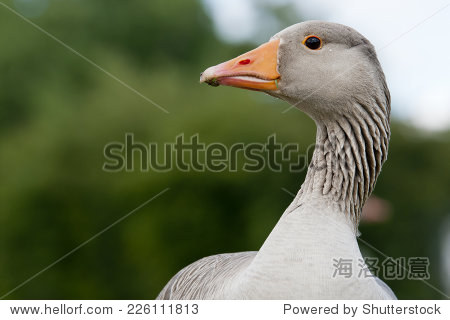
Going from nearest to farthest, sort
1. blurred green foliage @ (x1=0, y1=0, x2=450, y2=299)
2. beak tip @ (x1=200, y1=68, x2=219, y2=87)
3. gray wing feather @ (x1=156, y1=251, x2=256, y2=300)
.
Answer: beak tip @ (x1=200, y1=68, x2=219, y2=87)
gray wing feather @ (x1=156, y1=251, x2=256, y2=300)
blurred green foliage @ (x1=0, y1=0, x2=450, y2=299)

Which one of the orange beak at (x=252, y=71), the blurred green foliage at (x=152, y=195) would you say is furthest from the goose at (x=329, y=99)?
the blurred green foliage at (x=152, y=195)

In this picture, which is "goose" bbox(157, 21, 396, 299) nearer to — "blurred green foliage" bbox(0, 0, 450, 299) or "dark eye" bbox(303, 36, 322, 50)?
"dark eye" bbox(303, 36, 322, 50)

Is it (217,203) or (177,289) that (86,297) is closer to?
(217,203)

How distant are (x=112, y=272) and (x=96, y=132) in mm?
2928

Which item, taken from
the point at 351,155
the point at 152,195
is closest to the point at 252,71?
the point at 351,155

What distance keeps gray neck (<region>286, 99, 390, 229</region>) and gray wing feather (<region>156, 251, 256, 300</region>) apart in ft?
1.76

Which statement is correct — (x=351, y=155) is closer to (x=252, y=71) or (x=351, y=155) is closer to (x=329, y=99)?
(x=329, y=99)

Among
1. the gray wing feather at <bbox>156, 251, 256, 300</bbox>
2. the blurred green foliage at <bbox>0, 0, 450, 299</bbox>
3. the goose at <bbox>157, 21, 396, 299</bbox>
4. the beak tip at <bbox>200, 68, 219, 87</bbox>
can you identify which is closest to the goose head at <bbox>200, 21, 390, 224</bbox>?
the goose at <bbox>157, 21, 396, 299</bbox>

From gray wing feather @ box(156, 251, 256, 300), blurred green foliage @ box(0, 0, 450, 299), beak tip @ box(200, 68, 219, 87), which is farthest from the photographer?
blurred green foliage @ box(0, 0, 450, 299)

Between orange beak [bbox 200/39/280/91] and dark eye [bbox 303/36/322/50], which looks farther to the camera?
dark eye [bbox 303/36/322/50]

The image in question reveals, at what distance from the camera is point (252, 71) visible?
2.74m

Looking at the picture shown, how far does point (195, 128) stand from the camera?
916cm

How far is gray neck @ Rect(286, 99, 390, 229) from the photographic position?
276cm

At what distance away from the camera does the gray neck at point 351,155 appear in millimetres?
2756
